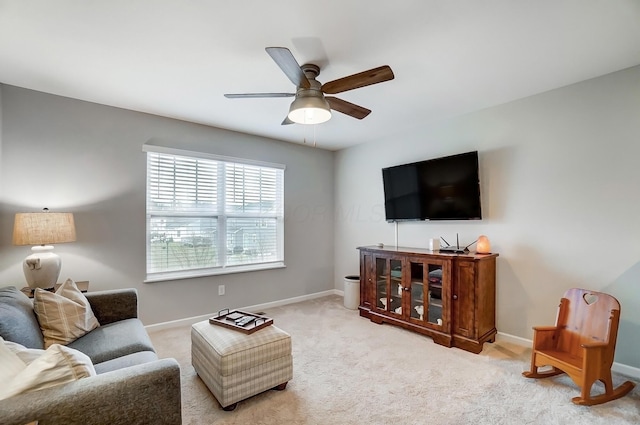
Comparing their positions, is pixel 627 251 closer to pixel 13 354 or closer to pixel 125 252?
pixel 13 354

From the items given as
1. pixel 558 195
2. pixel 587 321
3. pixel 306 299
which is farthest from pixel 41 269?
pixel 558 195

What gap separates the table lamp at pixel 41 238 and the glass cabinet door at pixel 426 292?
133 inches

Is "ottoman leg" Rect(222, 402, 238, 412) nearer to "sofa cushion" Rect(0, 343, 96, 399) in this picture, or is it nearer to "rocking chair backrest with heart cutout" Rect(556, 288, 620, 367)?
"sofa cushion" Rect(0, 343, 96, 399)

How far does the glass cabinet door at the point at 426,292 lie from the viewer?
3.12m

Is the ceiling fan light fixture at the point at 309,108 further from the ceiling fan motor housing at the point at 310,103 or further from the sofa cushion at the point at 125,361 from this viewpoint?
the sofa cushion at the point at 125,361

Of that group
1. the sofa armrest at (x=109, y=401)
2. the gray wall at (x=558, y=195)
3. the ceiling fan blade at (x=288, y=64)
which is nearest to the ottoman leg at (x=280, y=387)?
the sofa armrest at (x=109, y=401)

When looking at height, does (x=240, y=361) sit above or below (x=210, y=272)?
below

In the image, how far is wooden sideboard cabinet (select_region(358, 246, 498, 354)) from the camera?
9.40 ft

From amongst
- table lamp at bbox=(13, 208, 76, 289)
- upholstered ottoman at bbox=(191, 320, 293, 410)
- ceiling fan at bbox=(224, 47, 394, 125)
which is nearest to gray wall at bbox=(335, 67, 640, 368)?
ceiling fan at bbox=(224, 47, 394, 125)

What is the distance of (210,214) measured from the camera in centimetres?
380

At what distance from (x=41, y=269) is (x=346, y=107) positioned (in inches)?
113

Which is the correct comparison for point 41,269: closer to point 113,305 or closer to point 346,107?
point 113,305

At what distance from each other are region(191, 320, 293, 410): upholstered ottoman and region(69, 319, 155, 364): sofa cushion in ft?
1.26

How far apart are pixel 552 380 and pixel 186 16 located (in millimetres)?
3646
